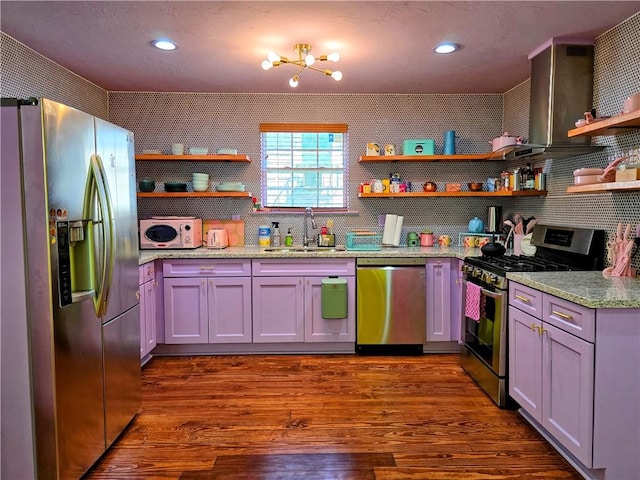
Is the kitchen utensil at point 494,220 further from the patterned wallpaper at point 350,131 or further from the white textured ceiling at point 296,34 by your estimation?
the white textured ceiling at point 296,34

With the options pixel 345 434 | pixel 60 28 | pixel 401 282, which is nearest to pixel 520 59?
pixel 401 282

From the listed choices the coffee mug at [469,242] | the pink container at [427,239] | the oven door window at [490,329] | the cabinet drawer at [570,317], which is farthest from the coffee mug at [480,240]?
the cabinet drawer at [570,317]

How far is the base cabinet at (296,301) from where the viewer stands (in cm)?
377

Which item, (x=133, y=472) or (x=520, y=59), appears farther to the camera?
(x=520, y=59)

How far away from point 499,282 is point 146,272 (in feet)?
8.74

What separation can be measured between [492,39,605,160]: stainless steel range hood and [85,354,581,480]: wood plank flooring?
5.98 ft

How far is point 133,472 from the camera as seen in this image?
6.98 ft

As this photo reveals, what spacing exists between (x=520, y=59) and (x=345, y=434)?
9.85 feet

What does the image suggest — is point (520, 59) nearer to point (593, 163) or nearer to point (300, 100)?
point (593, 163)

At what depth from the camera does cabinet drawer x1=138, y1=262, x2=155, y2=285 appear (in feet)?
11.0

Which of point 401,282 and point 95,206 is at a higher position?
point 95,206

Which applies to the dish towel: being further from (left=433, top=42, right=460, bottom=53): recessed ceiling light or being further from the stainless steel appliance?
(left=433, top=42, right=460, bottom=53): recessed ceiling light

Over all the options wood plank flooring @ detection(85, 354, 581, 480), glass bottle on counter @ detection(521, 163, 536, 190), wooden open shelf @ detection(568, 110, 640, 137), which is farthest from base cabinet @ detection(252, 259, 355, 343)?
wooden open shelf @ detection(568, 110, 640, 137)

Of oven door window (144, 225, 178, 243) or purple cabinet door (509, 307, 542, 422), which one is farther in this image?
oven door window (144, 225, 178, 243)
